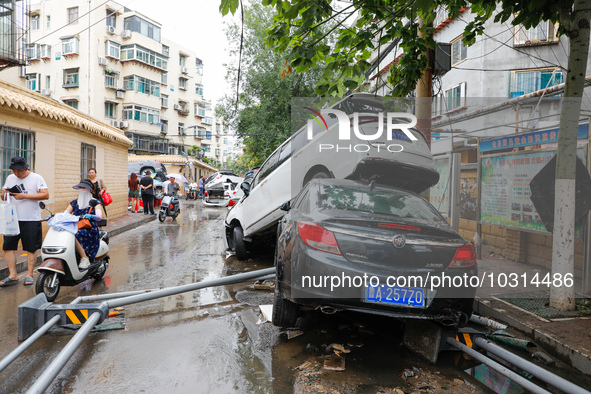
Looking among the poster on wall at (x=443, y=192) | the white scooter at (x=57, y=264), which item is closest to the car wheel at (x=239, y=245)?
the white scooter at (x=57, y=264)

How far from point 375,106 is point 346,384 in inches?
183

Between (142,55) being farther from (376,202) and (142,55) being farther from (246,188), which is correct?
(376,202)

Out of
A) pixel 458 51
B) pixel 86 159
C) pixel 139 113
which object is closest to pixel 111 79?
pixel 139 113

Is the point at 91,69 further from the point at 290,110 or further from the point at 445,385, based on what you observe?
the point at 445,385

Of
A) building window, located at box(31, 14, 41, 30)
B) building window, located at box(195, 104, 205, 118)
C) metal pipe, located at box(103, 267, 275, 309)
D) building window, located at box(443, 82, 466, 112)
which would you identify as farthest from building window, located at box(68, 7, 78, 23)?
metal pipe, located at box(103, 267, 275, 309)

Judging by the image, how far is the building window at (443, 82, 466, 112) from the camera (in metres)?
16.6

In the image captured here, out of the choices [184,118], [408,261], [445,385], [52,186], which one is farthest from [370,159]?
[184,118]

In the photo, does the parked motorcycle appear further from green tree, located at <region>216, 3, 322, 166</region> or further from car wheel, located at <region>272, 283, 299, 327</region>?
car wheel, located at <region>272, 283, 299, 327</region>

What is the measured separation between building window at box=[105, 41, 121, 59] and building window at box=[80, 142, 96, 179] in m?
27.1

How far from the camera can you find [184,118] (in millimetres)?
48906

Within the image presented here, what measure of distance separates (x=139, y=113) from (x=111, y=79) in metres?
3.73

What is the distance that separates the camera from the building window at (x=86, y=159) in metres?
12.5

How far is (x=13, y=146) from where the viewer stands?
29.3ft

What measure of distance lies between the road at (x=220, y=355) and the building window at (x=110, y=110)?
3505 cm
